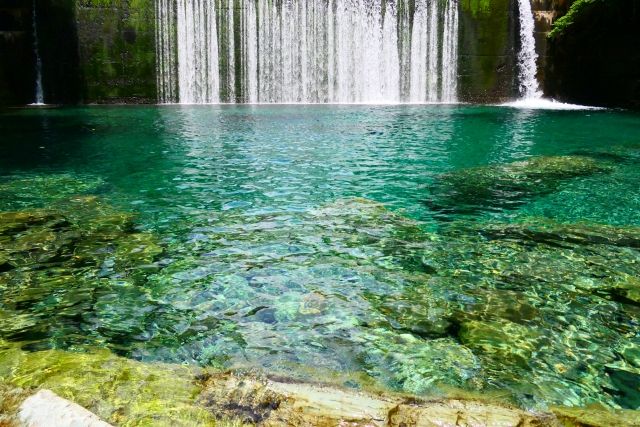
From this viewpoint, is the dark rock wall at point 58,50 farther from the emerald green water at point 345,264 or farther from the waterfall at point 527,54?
the waterfall at point 527,54

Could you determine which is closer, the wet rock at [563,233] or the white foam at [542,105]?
the wet rock at [563,233]

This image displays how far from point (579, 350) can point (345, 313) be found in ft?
4.73

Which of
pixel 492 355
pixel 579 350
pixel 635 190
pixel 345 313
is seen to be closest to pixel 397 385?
pixel 492 355

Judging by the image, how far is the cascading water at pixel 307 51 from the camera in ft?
63.6

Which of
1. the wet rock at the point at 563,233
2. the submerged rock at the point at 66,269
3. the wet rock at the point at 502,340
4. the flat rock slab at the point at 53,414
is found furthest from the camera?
the wet rock at the point at 563,233

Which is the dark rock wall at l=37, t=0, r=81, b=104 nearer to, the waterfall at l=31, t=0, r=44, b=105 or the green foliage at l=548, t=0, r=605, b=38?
the waterfall at l=31, t=0, r=44, b=105

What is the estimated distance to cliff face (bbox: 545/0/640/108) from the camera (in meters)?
17.7

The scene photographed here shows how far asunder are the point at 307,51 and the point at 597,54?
31.7 ft

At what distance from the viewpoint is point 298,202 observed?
21.8ft

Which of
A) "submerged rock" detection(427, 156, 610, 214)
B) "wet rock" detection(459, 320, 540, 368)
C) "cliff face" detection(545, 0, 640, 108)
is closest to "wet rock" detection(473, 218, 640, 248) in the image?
"submerged rock" detection(427, 156, 610, 214)

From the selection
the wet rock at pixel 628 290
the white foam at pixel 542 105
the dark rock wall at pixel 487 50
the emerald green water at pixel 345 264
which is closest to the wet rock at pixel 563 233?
the emerald green water at pixel 345 264

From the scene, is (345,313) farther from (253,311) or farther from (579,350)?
(579,350)

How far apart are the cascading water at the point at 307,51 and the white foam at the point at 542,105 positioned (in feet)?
7.55

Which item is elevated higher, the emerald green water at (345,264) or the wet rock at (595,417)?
the emerald green water at (345,264)
